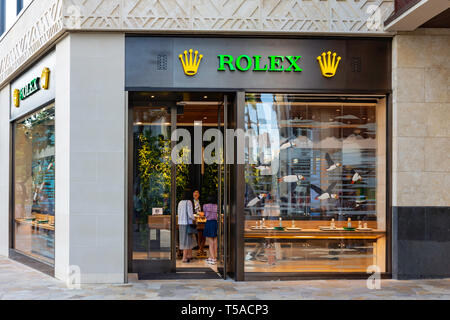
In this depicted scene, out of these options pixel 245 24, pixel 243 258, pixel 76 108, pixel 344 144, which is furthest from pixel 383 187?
pixel 76 108

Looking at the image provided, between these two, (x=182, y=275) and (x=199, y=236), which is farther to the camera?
(x=199, y=236)

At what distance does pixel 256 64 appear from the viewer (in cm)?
1020

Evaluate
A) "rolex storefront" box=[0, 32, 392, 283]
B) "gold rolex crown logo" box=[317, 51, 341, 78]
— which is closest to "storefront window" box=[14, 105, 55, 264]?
"rolex storefront" box=[0, 32, 392, 283]

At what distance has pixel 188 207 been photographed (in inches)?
481

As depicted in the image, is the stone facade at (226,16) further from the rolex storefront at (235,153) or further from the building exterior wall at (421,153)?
the building exterior wall at (421,153)

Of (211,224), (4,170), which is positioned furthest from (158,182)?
(4,170)

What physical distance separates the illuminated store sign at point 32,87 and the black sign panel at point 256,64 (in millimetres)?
2312

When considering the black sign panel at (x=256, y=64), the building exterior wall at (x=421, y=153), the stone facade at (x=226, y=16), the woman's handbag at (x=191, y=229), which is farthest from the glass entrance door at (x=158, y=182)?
the building exterior wall at (x=421, y=153)

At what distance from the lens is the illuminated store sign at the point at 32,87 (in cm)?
1140

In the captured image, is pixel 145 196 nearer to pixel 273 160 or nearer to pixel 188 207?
pixel 188 207

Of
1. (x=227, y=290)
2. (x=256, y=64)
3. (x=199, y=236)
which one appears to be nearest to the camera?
(x=227, y=290)

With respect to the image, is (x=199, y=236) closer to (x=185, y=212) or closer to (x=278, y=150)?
(x=185, y=212)

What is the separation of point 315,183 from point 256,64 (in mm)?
2535

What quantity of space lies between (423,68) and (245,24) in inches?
135
